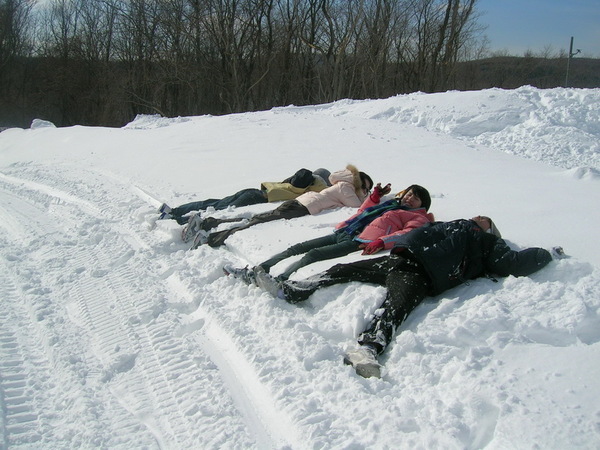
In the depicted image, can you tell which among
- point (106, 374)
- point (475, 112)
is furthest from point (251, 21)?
point (106, 374)

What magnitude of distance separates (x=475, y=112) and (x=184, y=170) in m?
6.15

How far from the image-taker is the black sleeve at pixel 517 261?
3.47m

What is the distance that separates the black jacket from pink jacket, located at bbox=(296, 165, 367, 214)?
213cm

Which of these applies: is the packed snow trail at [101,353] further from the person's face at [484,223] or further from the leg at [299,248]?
the person's face at [484,223]

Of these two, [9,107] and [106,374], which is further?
[9,107]

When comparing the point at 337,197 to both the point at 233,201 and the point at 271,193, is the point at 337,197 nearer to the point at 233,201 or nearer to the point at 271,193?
the point at 271,193

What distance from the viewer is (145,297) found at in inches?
158

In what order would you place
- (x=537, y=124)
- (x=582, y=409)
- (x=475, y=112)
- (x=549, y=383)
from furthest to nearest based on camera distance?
(x=475, y=112) → (x=537, y=124) → (x=549, y=383) → (x=582, y=409)

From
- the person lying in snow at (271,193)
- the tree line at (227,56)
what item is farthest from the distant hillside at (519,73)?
the person lying in snow at (271,193)

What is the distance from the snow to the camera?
94.1 inches

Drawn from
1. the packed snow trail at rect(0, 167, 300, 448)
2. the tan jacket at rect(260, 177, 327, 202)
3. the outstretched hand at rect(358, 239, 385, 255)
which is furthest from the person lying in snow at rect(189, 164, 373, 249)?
the outstretched hand at rect(358, 239, 385, 255)

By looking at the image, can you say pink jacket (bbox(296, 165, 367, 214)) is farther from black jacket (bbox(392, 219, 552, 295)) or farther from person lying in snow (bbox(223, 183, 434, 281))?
black jacket (bbox(392, 219, 552, 295))

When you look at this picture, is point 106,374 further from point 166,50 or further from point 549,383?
point 166,50

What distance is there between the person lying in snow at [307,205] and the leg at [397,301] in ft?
7.20
